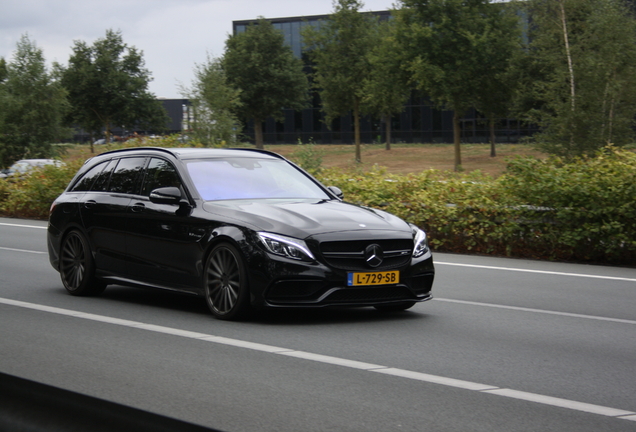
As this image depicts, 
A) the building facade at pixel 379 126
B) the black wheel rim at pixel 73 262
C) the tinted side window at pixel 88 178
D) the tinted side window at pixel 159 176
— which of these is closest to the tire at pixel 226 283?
the tinted side window at pixel 159 176

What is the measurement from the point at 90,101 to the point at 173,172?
63392 mm

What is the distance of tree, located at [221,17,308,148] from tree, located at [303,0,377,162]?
672 centimetres

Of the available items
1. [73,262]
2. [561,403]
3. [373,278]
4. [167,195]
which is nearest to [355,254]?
[373,278]

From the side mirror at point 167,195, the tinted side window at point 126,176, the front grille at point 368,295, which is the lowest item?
the front grille at point 368,295

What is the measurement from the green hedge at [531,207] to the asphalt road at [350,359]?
106 inches

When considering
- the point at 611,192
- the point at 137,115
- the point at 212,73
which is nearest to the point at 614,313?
the point at 611,192

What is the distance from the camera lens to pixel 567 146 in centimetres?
3869

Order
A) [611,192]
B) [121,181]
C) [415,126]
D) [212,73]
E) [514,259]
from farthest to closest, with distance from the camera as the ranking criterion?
[415,126] < [212,73] < [514,259] < [611,192] < [121,181]

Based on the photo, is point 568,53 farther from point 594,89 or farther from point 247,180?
point 247,180

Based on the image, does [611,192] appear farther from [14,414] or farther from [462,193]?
[14,414]

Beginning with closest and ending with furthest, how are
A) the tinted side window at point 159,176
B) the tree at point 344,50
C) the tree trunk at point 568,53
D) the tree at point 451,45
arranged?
the tinted side window at point 159,176, the tree trunk at point 568,53, the tree at point 451,45, the tree at point 344,50

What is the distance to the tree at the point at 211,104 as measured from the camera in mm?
41853

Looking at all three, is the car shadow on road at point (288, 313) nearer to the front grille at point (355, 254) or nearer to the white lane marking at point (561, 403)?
the front grille at point (355, 254)

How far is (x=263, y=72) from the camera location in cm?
6969
